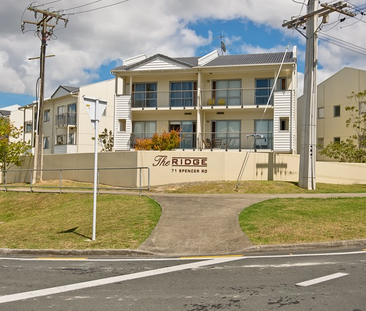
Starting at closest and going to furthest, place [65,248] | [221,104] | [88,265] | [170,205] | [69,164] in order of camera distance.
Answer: [88,265], [65,248], [170,205], [69,164], [221,104]

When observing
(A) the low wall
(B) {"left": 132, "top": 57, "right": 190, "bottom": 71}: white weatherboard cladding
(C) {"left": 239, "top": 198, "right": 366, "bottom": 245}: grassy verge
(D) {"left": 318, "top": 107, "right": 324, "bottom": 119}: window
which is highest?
(B) {"left": 132, "top": 57, "right": 190, "bottom": 71}: white weatherboard cladding

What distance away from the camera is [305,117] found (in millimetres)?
21016

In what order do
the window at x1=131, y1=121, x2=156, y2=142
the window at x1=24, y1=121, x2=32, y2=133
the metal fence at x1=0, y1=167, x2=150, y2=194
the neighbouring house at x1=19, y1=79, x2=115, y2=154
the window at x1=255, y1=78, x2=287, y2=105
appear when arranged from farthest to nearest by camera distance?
the window at x1=24, y1=121, x2=32, y2=133 < the neighbouring house at x1=19, y1=79, x2=115, y2=154 < the window at x1=131, y1=121, x2=156, y2=142 < the window at x1=255, y1=78, x2=287, y2=105 < the metal fence at x1=0, y1=167, x2=150, y2=194

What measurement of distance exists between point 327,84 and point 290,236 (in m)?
31.5

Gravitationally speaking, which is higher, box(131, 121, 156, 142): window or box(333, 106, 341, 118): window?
box(333, 106, 341, 118): window

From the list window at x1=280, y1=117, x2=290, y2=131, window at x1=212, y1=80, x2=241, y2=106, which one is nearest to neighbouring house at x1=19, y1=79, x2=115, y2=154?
window at x1=212, y1=80, x2=241, y2=106

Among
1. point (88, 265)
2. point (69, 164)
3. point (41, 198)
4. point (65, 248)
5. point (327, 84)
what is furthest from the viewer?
point (327, 84)

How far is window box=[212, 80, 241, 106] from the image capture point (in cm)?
3050

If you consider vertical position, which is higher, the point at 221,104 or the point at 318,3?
the point at 318,3

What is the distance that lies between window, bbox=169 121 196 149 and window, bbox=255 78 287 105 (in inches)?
204

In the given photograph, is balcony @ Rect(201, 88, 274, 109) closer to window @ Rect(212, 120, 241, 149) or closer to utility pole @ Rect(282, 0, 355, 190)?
window @ Rect(212, 120, 241, 149)

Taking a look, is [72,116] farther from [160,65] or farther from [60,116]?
[160,65]

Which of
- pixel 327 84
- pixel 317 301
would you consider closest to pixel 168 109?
pixel 327 84

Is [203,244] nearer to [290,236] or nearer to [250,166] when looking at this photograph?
Answer: [290,236]
